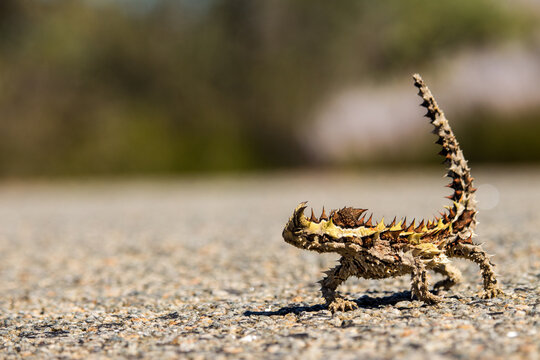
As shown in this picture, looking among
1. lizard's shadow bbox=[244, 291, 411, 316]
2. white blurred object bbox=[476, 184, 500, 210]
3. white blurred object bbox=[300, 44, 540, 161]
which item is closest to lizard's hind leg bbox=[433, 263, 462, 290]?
lizard's shadow bbox=[244, 291, 411, 316]

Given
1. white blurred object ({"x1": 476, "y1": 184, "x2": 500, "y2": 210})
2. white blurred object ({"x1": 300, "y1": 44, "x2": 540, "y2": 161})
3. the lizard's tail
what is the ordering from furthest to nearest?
white blurred object ({"x1": 300, "y1": 44, "x2": 540, "y2": 161})
white blurred object ({"x1": 476, "y1": 184, "x2": 500, "y2": 210})
the lizard's tail

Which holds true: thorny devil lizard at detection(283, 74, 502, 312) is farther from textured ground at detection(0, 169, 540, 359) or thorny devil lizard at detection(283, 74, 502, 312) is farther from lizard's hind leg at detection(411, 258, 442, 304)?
textured ground at detection(0, 169, 540, 359)

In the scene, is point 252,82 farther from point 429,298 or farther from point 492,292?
point 429,298

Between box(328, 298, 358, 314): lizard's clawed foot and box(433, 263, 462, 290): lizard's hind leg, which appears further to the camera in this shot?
box(433, 263, 462, 290): lizard's hind leg

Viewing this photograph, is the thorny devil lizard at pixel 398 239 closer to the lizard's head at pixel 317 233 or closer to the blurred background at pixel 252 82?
the lizard's head at pixel 317 233

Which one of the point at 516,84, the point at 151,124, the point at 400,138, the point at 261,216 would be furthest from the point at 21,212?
the point at 516,84

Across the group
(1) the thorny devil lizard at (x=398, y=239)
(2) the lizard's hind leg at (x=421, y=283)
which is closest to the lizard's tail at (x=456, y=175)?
(1) the thorny devil lizard at (x=398, y=239)

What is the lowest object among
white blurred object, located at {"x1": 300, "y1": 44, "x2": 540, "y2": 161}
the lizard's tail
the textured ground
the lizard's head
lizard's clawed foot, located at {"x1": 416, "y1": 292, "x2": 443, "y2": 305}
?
the textured ground
